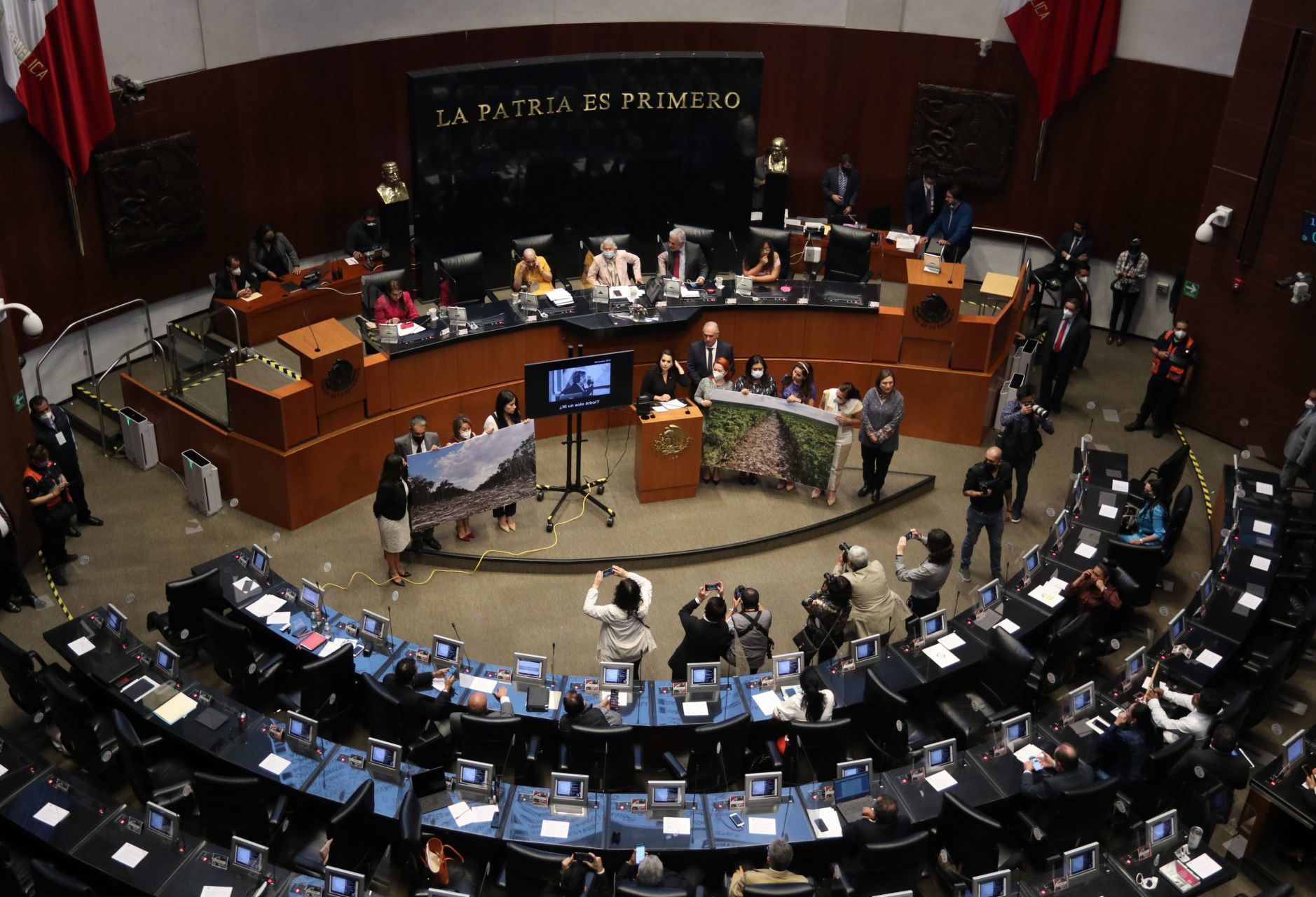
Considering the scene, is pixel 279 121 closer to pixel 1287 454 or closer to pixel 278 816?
pixel 278 816

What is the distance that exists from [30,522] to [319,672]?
14.7 ft

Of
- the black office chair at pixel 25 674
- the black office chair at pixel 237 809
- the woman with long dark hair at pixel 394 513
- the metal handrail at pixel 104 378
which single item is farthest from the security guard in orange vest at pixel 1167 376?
the black office chair at pixel 25 674

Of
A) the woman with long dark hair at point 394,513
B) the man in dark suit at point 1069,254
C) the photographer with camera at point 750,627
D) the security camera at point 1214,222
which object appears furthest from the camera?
the man in dark suit at point 1069,254

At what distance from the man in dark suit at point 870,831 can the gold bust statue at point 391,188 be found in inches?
412

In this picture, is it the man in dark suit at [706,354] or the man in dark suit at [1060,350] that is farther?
the man in dark suit at [1060,350]

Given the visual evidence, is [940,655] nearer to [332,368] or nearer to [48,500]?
[332,368]

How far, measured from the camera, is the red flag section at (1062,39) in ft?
53.9

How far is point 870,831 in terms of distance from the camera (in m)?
8.60

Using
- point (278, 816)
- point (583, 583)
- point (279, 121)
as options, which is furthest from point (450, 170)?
point (278, 816)

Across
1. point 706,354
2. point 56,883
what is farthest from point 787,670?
point 56,883

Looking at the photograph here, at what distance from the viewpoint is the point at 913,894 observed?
868 centimetres

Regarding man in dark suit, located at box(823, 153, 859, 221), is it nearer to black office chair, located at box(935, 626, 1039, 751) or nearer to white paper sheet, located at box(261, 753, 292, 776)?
black office chair, located at box(935, 626, 1039, 751)

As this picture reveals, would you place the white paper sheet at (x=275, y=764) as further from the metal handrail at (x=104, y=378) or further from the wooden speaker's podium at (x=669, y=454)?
the metal handrail at (x=104, y=378)

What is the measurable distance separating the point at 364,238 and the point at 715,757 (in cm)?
945
